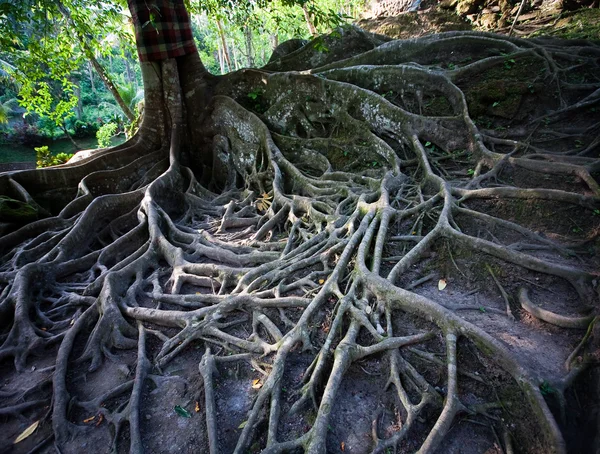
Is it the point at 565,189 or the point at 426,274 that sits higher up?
the point at 565,189

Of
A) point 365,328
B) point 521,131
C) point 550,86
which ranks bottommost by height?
point 365,328

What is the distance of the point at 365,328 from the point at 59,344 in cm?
298

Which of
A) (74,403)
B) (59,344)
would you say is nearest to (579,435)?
(74,403)

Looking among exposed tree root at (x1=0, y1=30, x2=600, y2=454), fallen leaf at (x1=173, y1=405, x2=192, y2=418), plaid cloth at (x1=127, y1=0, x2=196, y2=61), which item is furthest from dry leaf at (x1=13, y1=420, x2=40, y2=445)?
plaid cloth at (x1=127, y1=0, x2=196, y2=61)

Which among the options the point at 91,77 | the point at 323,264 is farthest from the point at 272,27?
the point at 91,77

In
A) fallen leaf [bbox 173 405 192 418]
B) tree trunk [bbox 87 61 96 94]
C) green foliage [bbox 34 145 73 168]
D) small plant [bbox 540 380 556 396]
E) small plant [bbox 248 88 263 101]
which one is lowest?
green foliage [bbox 34 145 73 168]

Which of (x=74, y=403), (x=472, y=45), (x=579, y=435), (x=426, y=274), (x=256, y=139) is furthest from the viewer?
(x=256, y=139)

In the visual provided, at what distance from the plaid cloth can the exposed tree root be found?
31.5 inches

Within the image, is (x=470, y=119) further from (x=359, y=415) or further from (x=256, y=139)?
(x=359, y=415)

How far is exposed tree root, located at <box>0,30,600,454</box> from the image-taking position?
7.41 ft

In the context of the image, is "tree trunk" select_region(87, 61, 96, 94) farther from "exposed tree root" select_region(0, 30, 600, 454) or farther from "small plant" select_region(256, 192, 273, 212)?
"small plant" select_region(256, 192, 273, 212)

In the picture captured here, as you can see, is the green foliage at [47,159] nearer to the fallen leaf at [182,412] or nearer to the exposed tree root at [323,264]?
the exposed tree root at [323,264]

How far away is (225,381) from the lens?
2.71m

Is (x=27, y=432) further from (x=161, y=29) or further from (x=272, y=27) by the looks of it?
(x=272, y=27)
